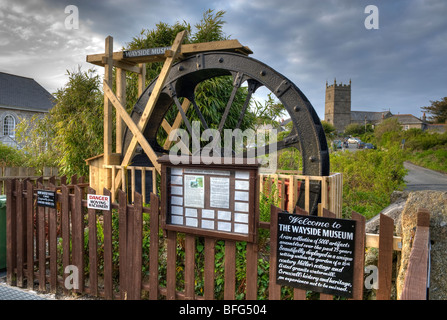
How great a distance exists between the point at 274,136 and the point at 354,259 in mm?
6621

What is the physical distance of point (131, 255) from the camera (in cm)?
348

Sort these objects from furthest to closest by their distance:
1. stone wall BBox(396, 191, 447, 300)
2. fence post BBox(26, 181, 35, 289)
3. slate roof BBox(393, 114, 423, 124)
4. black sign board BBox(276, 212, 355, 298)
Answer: slate roof BBox(393, 114, 423, 124) < fence post BBox(26, 181, 35, 289) < black sign board BBox(276, 212, 355, 298) < stone wall BBox(396, 191, 447, 300)

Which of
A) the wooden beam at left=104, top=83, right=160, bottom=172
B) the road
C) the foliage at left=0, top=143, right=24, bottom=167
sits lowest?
the road

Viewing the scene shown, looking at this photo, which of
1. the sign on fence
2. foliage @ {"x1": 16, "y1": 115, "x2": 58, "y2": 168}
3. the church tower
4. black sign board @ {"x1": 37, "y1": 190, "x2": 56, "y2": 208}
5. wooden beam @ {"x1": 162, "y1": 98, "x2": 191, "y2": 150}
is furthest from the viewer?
the church tower

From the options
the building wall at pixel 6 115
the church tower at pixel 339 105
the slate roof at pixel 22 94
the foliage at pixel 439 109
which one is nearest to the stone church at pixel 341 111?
the church tower at pixel 339 105

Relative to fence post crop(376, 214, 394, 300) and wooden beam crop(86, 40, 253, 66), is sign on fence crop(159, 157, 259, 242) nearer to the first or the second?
fence post crop(376, 214, 394, 300)

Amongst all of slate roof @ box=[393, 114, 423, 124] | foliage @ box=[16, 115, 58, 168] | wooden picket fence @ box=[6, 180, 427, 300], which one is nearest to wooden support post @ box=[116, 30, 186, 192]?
wooden picket fence @ box=[6, 180, 427, 300]

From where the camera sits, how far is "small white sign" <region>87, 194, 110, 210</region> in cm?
364

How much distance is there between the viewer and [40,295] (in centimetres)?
402

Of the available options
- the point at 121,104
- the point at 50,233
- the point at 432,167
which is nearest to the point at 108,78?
the point at 121,104

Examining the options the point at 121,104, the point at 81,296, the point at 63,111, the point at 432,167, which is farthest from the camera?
the point at 432,167

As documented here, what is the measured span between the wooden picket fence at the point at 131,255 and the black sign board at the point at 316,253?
6cm

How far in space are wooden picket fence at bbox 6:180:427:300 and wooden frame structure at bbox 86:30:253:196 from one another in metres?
1.73
